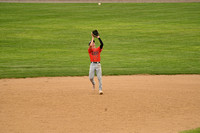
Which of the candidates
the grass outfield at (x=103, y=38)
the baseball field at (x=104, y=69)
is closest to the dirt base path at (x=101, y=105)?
the baseball field at (x=104, y=69)

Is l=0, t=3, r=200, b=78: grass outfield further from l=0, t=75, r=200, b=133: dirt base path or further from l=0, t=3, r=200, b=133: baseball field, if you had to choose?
l=0, t=75, r=200, b=133: dirt base path

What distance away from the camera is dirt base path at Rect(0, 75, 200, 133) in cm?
1036

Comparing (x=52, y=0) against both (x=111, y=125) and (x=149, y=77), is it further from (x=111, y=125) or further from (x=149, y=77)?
(x=111, y=125)

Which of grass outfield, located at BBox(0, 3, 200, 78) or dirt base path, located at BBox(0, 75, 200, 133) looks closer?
dirt base path, located at BBox(0, 75, 200, 133)

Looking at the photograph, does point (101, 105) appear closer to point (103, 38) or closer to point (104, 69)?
point (104, 69)

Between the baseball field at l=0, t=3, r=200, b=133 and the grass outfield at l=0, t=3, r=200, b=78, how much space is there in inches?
2.2

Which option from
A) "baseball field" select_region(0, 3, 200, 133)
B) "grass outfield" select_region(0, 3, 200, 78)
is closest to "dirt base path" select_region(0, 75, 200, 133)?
"baseball field" select_region(0, 3, 200, 133)

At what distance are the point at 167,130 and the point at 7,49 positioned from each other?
17.7 meters

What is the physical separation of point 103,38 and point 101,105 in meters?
16.9

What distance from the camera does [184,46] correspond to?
85.3 ft

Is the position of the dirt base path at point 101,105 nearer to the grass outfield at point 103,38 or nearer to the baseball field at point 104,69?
the baseball field at point 104,69

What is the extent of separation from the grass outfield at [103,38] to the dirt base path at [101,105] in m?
2.39

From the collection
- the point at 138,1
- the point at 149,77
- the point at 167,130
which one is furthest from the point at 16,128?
the point at 138,1

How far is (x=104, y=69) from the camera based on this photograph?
63.6 feet
